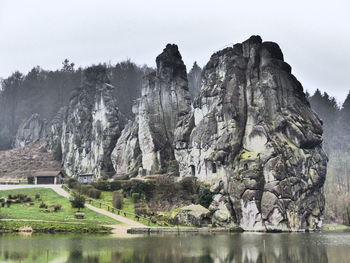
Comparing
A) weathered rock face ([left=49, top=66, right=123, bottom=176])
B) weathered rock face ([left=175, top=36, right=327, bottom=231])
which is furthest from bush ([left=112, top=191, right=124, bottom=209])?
weathered rock face ([left=49, top=66, right=123, bottom=176])

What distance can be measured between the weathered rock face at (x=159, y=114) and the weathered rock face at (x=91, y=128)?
6216mm

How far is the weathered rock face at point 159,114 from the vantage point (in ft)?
363

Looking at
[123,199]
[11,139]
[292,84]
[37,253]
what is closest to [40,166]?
[11,139]

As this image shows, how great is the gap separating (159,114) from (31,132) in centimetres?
6546

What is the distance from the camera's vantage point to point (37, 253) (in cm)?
3809

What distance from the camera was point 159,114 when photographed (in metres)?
114

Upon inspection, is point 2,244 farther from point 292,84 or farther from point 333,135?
point 333,135

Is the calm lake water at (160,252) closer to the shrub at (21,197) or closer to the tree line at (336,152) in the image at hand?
the shrub at (21,197)

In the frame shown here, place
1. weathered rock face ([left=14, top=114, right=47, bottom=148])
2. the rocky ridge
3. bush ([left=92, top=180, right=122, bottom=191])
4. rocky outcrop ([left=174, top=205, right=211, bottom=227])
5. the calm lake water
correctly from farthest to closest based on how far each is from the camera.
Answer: weathered rock face ([left=14, top=114, right=47, bottom=148])
bush ([left=92, top=180, right=122, bottom=191])
the rocky ridge
rocky outcrop ([left=174, top=205, right=211, bottom=227])
the calm lake water

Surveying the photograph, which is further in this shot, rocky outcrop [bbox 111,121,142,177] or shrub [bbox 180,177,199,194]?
rocky outcrop [bbox 111,121,142,177]

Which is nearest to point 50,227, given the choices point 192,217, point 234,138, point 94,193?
point 192,217

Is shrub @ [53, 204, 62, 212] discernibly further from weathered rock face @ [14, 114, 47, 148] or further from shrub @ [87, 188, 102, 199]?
weathered rock face @ [14, 114, 47, 148]

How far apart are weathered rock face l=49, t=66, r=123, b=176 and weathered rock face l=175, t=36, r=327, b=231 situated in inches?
1067

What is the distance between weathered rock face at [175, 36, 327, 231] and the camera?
80.3 m
